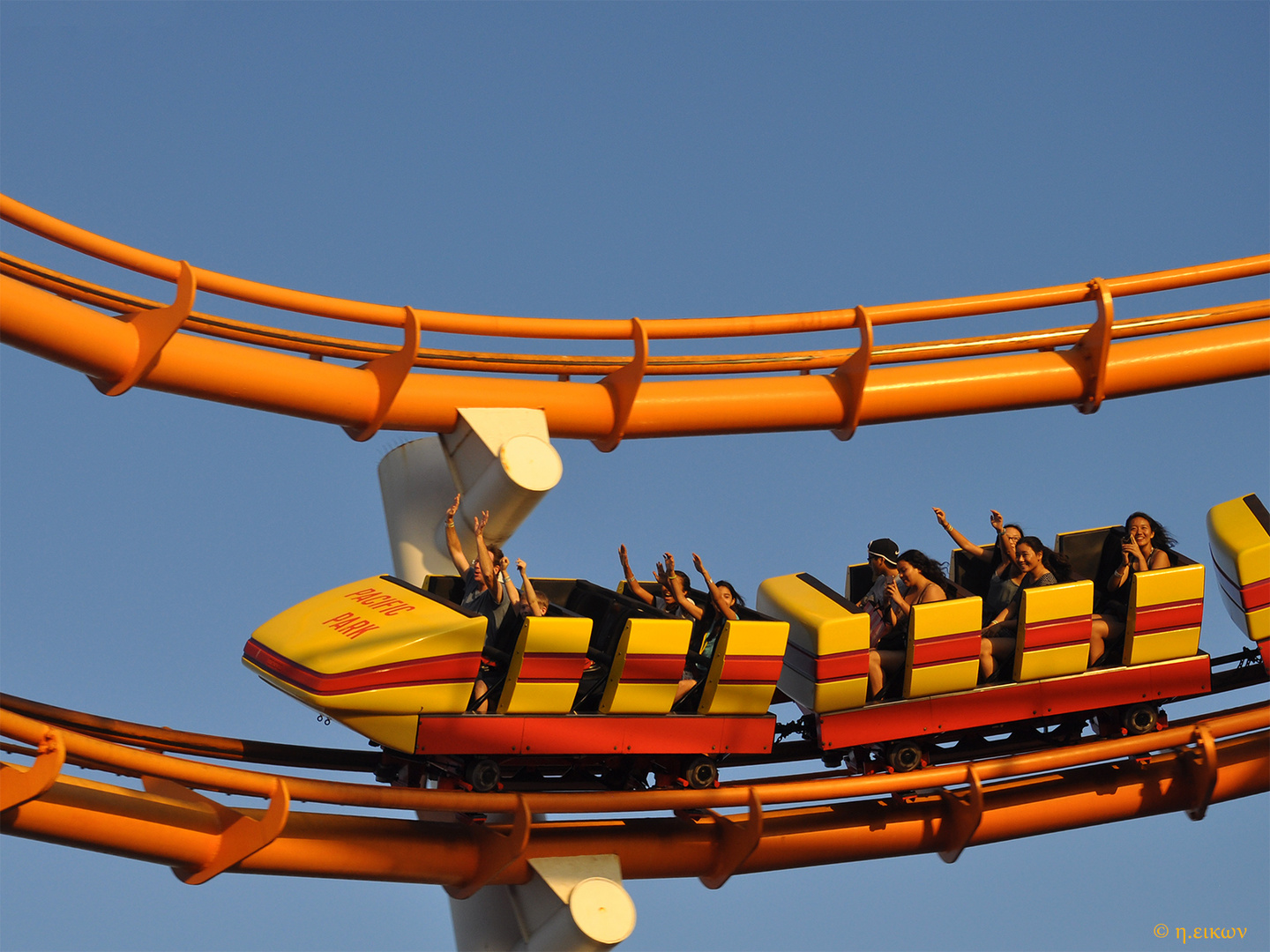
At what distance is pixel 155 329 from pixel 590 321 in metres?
2.03

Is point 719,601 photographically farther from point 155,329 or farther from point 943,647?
point 155,329

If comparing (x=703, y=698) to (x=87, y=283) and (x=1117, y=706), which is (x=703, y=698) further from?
(x=87, y=283)

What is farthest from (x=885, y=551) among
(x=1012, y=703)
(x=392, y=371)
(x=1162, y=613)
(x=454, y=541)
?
(x=392, y=371)

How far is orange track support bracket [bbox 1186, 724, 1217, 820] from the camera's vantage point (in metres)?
7.95

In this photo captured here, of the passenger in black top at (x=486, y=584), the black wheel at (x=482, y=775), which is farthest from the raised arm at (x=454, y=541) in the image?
the black wheel at (x=482, y=775)

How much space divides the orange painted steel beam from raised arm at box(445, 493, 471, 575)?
0.39 meters

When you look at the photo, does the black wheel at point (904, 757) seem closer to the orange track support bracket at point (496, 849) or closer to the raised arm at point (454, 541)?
the orange track support bracket at point (496, 849)

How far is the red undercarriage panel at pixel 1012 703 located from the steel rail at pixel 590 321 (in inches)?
72.2

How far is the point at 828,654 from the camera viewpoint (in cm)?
737

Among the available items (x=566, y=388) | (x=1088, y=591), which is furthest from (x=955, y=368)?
(x=566, y=388)

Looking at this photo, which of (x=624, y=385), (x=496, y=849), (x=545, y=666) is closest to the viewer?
(x=545, y=666)

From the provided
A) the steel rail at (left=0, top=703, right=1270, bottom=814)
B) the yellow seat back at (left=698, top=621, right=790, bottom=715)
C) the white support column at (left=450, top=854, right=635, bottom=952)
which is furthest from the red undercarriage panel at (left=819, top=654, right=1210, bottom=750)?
the white support column at (left=450, top=854, right=635, bottom=952)

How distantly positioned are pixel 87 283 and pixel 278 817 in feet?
7.59

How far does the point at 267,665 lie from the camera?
694cm
